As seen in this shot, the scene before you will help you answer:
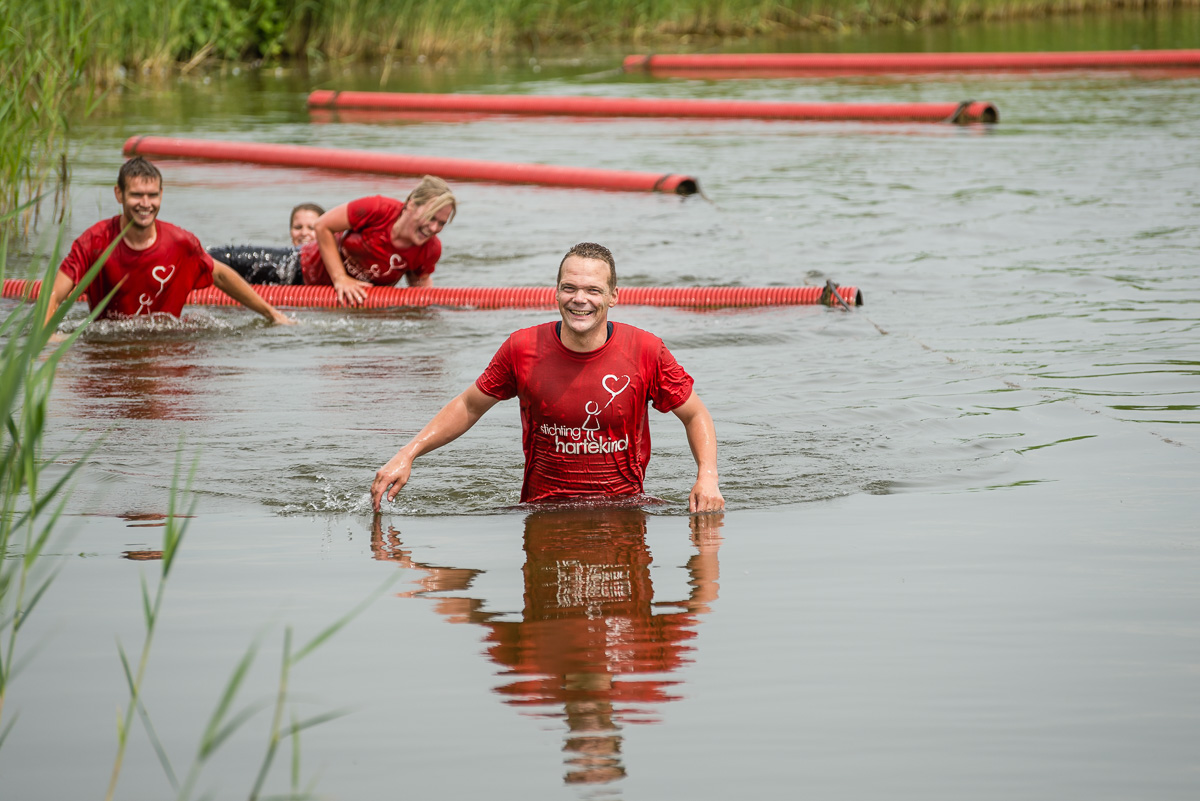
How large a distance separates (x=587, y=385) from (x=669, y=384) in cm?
32

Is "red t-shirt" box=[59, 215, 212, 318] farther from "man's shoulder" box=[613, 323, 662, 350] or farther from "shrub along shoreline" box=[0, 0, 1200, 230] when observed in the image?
"shrub along shoreline" box=[0, 0, 1200, 230]

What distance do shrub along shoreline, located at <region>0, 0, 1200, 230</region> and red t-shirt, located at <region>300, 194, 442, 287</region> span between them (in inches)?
172

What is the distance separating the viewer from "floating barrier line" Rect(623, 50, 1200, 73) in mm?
23750

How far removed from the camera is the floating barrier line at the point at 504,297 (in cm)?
1030

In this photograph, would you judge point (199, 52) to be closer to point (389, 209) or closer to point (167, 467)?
point (389, 209)

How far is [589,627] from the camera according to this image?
4461 millimetres

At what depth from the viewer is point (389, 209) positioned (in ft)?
32.4

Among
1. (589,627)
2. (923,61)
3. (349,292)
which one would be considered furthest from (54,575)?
(923,61)

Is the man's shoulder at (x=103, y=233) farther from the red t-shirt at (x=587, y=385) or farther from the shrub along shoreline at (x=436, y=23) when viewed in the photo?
the shrub along shoreline at (x=436, y=23)

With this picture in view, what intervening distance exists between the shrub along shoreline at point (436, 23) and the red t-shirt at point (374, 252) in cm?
437

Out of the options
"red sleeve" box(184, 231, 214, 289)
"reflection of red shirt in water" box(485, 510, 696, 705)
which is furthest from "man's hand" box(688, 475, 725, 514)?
"red sleeve" box(184, 231, 214, 289)

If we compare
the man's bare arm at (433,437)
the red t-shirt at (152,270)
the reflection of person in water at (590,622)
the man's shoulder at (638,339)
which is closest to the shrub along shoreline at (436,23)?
the red t-shirt at (152,270)

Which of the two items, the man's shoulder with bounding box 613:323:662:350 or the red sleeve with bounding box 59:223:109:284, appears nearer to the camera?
the man's shoulder with bounding box 613:323:662:350

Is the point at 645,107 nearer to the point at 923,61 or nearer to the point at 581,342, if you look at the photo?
the point at 923,61
